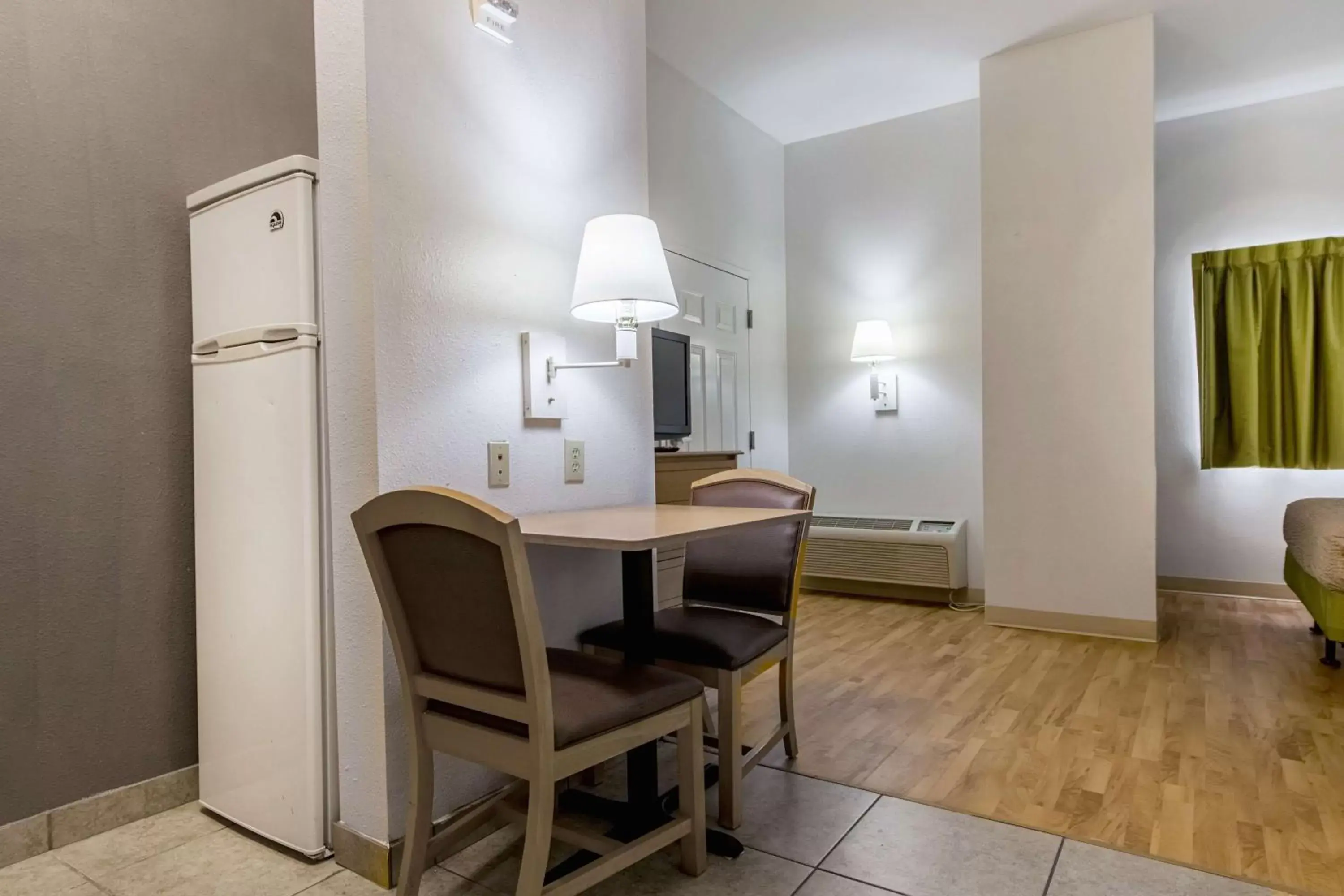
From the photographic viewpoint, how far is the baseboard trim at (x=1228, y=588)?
178 inches

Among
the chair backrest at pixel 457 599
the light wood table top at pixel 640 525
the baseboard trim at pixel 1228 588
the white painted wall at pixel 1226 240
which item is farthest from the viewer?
the baseboard trim at pixel 1228 588

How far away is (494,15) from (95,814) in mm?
2275

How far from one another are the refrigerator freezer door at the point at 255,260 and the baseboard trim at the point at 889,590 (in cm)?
375

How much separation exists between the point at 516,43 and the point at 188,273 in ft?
3.77

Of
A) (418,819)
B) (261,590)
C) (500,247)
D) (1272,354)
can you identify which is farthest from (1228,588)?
(261,590)

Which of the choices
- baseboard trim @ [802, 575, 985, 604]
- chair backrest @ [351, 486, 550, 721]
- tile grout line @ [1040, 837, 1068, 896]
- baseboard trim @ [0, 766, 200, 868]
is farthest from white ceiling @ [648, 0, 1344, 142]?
baseboard trim @ [0, 766, 200, 868]

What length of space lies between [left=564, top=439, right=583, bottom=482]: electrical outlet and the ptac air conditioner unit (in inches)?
94.5

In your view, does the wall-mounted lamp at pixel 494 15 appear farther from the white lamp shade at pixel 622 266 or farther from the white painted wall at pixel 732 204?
the white painted wall at pixel 732 204

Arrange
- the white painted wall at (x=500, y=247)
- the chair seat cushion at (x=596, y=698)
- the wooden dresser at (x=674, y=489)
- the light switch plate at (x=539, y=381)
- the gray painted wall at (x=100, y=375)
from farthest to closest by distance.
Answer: the wooden dresser at (x=674, y=489)
the light switch plate at (x=539, y=381)
the gray painted wall at (x=100, y=375)
the white painted wall at (x=500, y=247)
the chair seat cushion at (x=596, y=698)

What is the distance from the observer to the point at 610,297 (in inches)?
75.1

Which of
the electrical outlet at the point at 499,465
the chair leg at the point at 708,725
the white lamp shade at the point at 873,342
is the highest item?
the white lamp shade at the point at 873,342

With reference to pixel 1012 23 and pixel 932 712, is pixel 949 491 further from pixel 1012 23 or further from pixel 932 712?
pixel 1012 23

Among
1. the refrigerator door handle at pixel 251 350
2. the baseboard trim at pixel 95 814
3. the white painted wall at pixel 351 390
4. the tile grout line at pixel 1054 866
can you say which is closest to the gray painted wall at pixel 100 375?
the baseboard trim at pixel 95 814

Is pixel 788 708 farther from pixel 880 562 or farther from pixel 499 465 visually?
pixel 880 562
